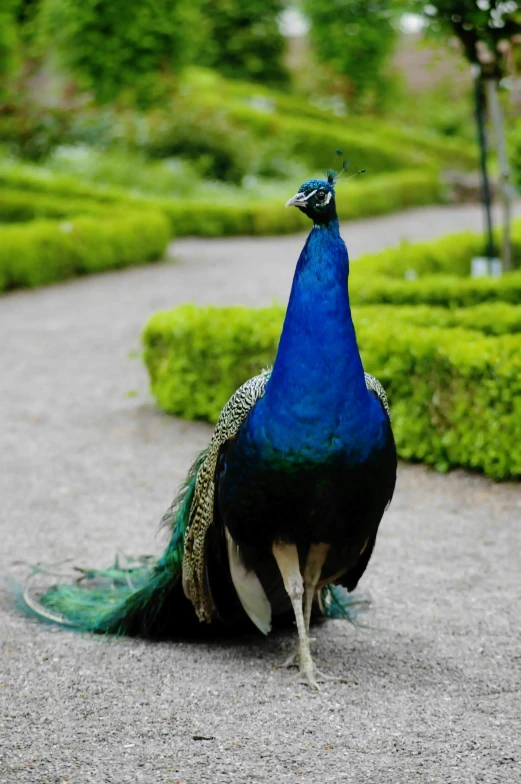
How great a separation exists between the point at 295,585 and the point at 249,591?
20 cm

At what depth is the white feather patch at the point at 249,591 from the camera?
12.2 ft

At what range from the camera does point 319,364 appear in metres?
3.37

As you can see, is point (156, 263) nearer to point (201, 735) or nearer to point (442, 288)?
point (442, 288)

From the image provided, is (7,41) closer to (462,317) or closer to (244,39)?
(462,317)

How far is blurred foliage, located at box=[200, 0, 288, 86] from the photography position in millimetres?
34156

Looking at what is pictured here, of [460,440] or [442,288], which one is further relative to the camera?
[442,288]

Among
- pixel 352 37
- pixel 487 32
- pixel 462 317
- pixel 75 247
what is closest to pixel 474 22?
pixel 487 32

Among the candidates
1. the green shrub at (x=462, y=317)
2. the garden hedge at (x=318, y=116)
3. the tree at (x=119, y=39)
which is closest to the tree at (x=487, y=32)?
the green shrub at (x=462, y=317)

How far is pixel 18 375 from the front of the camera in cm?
922

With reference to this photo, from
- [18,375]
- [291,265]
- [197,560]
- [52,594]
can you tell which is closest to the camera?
[197,560]

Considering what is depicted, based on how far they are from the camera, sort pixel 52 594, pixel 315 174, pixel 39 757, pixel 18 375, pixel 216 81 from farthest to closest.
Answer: pixel 216 81, pixel 315 174, pixel 18 375, pixel 52 594, pixel 39 757

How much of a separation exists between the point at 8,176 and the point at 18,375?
10555 mm

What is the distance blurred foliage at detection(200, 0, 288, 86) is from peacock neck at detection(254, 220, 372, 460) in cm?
3218

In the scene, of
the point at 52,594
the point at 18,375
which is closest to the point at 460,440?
the point at 52,594
